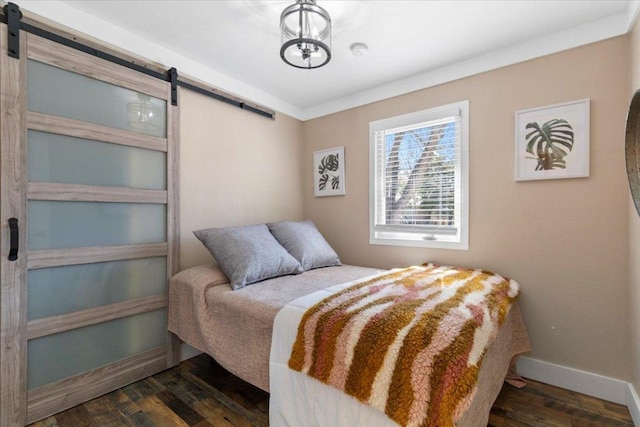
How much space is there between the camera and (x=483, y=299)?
1.62 metres

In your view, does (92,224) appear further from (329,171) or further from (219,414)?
(329,171)

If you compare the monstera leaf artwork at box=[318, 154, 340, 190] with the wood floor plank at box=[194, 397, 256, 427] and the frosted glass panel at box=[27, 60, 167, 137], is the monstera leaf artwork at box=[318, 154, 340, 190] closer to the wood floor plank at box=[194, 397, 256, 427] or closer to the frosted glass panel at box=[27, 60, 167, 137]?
the frosted glass panel at box=[27, 60, 167, 137]

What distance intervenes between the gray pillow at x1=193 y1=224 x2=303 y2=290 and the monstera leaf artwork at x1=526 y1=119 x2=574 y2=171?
76.7 inches

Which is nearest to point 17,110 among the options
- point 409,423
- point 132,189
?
point 132,189

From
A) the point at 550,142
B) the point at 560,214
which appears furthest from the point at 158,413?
the point at 550,142

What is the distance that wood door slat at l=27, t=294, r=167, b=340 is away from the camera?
68.7 inches

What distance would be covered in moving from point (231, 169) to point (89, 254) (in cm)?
130

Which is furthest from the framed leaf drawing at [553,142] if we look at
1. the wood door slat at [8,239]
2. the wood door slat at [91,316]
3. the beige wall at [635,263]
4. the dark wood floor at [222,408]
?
the wood door slat at [8,239]

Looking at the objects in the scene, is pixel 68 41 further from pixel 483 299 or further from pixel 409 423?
pixel 483 299

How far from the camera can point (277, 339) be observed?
156 centimetres

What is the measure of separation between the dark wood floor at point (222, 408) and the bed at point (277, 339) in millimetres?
214

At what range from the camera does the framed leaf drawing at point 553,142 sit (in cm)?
198

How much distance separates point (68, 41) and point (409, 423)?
2.72 meters

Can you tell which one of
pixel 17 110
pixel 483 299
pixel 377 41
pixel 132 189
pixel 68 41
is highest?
pixel 377 41
